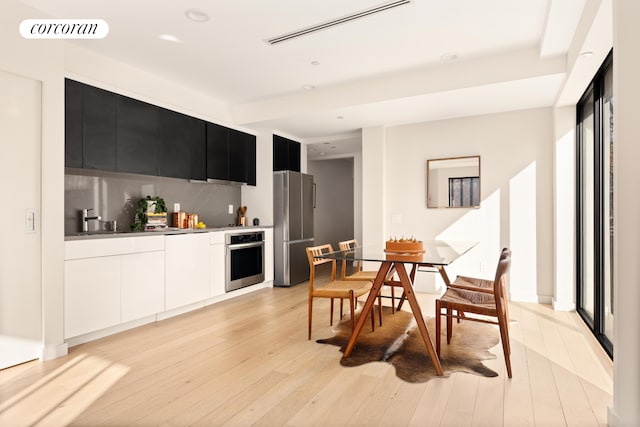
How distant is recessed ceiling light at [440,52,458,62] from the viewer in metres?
3.56

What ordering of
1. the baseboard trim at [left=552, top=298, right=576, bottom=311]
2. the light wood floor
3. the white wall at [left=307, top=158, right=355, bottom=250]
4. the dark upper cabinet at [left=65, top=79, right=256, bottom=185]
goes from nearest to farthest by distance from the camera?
the light wood floor
the dark upper cabinet at [left=65, top=79, right=256, bottom=185]
the baseboard trim at [left=552, top=298, right=576, bottom=311]
the white wall at [left=307, top=158, right=355, bottom=250]

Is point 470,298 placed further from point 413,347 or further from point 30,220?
point 30,220

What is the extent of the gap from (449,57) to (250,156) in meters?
3.00

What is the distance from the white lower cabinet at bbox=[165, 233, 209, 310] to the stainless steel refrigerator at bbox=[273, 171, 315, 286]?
1.39 metres

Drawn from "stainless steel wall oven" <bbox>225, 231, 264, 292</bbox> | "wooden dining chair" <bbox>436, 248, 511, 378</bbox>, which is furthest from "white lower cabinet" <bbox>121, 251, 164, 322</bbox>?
"wooden dining chair" <bbox>436, 248, 511, 378</bbox>

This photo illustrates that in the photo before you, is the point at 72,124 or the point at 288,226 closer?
the point at 72,124

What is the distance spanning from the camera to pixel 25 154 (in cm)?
262

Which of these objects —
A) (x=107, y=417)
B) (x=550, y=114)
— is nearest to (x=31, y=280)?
(x=107, y=417)

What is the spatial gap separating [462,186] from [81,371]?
4.35 metres

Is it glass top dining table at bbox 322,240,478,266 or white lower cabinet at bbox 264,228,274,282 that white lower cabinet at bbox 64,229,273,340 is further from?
glass top dining table at bbox 322,240,478,266

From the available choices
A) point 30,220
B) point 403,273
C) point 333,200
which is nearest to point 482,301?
point 403,273

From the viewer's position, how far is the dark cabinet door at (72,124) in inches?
124

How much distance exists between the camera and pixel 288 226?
5.39 m

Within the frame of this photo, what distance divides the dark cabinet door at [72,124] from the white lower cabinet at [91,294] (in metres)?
0.89
